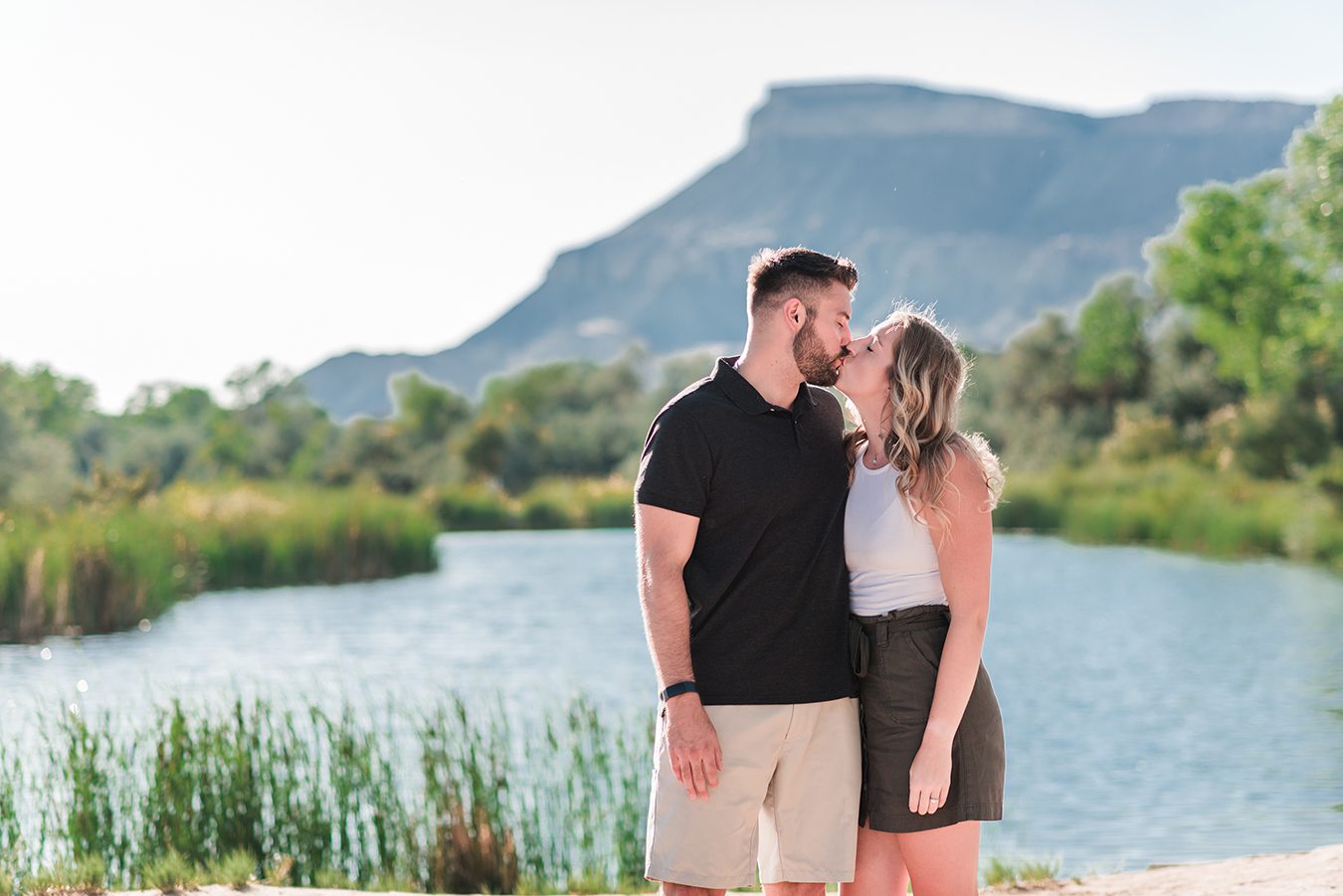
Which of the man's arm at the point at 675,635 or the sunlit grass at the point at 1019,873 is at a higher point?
the man's arm at the point at 675,635

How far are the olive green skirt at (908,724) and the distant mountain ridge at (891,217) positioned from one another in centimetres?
12198

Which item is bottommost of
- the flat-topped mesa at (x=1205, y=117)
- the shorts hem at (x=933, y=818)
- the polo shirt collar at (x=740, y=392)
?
the shorts hem at (x=933, y=818)

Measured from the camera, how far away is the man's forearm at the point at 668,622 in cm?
307

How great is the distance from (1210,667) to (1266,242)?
22983mm

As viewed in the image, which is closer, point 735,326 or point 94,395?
point 94,395

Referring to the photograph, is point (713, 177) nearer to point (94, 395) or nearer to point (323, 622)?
point (94, 395)

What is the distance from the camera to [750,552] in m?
3.13

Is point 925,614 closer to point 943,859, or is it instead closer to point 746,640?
point 746,640

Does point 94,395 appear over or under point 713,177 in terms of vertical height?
under

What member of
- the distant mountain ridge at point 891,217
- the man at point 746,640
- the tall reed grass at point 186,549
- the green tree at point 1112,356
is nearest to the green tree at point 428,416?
the green tree at point 1112,356

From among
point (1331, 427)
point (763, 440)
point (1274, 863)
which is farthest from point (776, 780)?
point (1331, 427)

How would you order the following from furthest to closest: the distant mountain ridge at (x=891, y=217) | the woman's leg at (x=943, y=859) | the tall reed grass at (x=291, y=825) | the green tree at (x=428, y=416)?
the distant mountain ridge at (x=891, y=217) → the green tree at (x=428, y=416) → the tall reed grass at (x=291, y=825) → the woman's leg at (x=943, y=859)

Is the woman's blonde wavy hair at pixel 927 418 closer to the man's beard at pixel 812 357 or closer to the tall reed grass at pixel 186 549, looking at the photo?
the man's beard at pixel 812 357

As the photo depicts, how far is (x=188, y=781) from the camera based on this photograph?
6133 mm
